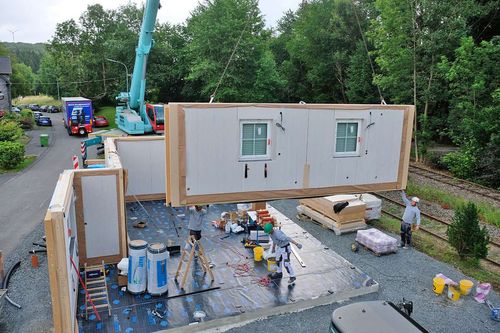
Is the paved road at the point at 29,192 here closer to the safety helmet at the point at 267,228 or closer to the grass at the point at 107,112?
the safety helmet at the point at 267,228

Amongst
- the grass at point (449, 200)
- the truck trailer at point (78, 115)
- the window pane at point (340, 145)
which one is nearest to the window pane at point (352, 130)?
the window pane at point (340, 145)

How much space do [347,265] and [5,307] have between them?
9.05 meters

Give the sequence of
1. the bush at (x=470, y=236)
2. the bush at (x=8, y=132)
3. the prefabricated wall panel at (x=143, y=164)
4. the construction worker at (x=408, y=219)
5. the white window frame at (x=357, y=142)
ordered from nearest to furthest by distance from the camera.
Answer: the white window frame at (x=357, y=142) → the bush at (x=470, y=236) → the construction worker at (x=408, y=219) → the prefabricated wall panel at (x=143, y=164) → the bush at (x=8, y=132)

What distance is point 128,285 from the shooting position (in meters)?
9.68

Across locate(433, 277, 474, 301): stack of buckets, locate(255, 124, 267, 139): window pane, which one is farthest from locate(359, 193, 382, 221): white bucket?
locate(255, 124, 267, 139): window pane

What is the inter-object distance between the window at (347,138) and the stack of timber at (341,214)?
16.0 feet

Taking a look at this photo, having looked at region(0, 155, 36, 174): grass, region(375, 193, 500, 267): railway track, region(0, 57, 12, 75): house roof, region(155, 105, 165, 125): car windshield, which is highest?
region(0, 57, 12, 75): house roof

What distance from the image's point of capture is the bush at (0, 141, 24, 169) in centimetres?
2392

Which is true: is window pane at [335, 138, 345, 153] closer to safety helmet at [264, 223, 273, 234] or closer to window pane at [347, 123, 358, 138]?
window pane at [347, 123, 358, 138]

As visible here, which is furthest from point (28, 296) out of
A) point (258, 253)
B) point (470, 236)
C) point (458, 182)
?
point (458, 182)

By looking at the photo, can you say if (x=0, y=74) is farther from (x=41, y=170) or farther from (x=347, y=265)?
(x=347, y=265)

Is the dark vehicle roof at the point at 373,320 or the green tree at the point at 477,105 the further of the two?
the green tree at the point at 477,105

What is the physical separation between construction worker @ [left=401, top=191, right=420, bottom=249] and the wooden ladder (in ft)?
30.2

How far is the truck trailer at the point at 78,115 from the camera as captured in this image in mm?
36969
